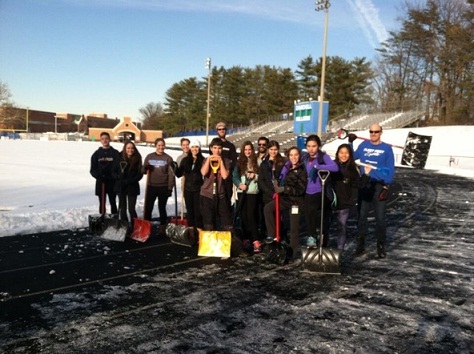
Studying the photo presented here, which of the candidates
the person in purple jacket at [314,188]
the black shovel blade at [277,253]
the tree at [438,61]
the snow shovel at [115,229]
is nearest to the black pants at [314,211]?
the person in purple jacket at [314,188]

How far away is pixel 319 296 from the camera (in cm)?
473

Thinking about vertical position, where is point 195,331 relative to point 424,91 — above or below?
below

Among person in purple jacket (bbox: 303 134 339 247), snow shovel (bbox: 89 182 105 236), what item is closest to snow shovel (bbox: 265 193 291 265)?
person in purple jacket (bbox: 303 134 339 247)

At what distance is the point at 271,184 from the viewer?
20.9 feet

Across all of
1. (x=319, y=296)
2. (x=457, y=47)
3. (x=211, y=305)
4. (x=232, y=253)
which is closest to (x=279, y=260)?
(x=232, y=253)

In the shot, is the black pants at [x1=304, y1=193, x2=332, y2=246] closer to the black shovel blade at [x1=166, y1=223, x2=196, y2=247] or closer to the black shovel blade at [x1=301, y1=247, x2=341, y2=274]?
the black shovel blade at [x1=301, y1=247, x2=341, y2=274]

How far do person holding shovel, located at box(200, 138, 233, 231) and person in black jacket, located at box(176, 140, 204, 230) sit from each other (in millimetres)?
476

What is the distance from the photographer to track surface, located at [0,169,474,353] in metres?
3.62

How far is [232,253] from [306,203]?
1.42 metres

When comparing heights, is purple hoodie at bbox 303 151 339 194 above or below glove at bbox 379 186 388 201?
above

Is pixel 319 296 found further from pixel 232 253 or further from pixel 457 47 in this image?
pixel 457 47

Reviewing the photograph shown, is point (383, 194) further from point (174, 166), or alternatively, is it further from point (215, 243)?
point (174, 166)

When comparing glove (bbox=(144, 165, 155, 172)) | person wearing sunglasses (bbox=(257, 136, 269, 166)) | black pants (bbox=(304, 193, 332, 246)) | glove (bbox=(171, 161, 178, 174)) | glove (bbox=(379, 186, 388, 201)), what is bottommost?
black pants (bbox=(304, 193, 332, 246))

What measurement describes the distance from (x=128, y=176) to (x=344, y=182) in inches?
164
